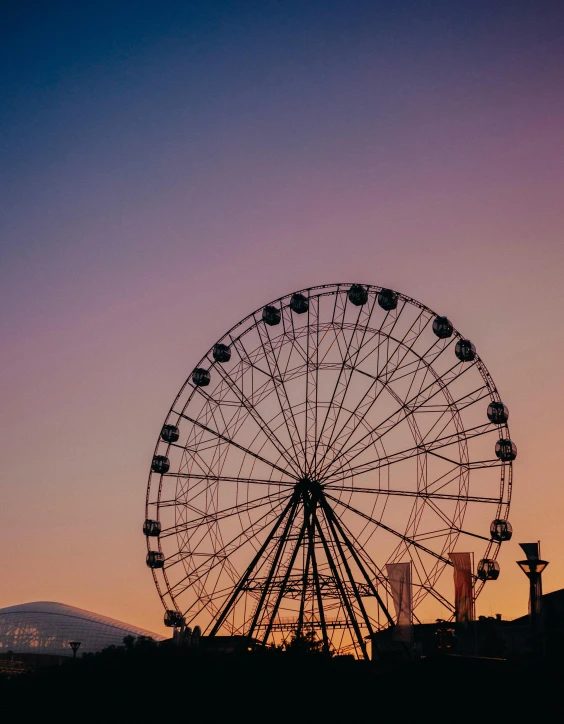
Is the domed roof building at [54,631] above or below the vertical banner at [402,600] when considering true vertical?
above

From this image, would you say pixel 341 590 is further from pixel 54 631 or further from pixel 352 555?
pixel 54 631

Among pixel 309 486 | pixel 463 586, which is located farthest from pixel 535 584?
pixel 309 486

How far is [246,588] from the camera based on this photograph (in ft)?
168

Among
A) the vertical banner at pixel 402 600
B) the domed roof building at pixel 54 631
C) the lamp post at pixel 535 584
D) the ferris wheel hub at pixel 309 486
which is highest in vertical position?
the domed roof building at pixel 54 631

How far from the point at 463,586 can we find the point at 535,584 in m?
16.5

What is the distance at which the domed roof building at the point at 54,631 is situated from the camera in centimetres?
18075

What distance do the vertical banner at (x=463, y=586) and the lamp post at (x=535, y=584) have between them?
1481 centimetres

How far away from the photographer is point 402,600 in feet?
161

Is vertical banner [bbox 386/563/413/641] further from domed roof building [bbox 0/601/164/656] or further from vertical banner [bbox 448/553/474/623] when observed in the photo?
domed roof building [bbox 0/601/164/656]

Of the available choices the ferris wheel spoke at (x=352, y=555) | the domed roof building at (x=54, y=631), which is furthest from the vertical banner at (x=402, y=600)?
the domed roof building at (x=54, y=631)

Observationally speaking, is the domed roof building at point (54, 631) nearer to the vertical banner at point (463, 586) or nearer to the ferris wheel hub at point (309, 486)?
the ferris wheel hub at point (309, 486)

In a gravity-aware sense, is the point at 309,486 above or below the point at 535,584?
above

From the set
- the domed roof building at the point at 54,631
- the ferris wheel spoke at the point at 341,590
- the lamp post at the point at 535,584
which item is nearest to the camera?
the lamp post at the point at 535,584

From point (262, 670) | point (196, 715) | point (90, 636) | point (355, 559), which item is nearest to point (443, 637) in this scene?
point (355, 559)
